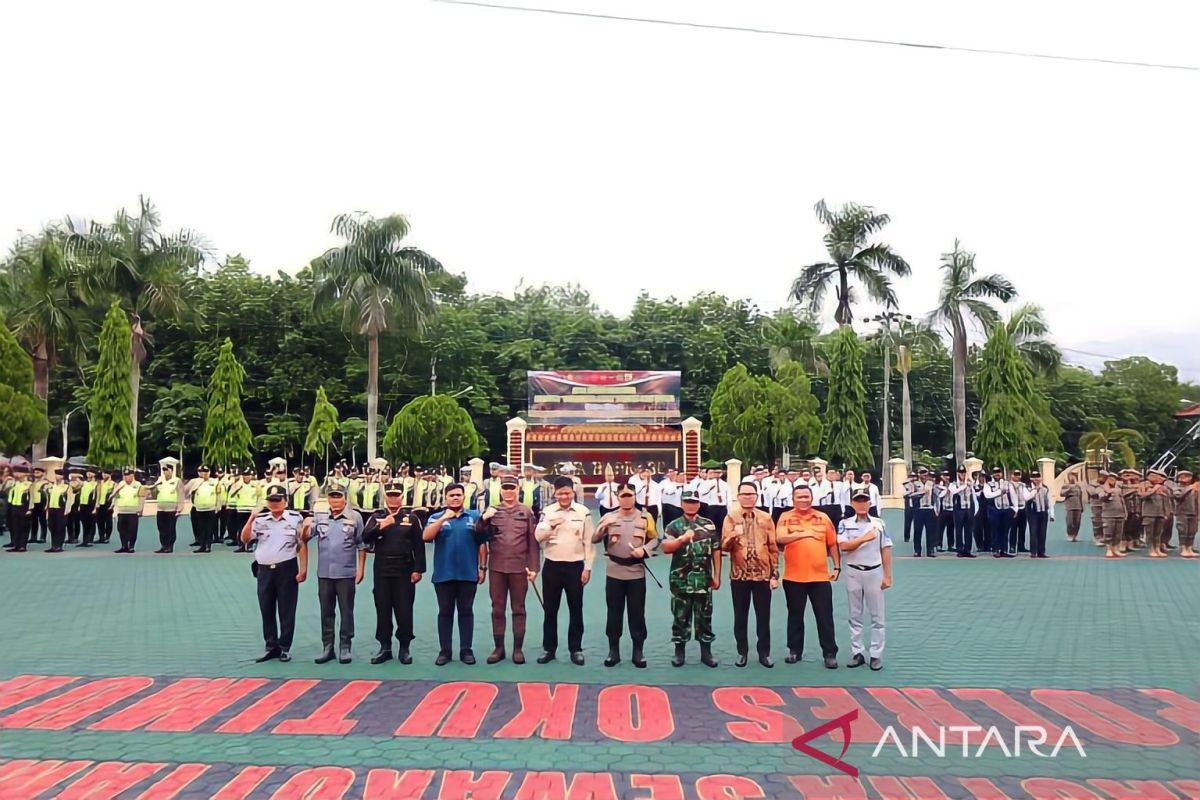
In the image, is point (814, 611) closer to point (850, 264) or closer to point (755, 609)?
point (755, 609)

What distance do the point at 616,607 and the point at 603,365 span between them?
4291 cm

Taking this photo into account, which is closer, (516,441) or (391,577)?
(391,577)

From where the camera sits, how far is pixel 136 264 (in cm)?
3606

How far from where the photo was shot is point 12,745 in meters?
5.93

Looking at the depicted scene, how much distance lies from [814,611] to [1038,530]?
34.5 ft

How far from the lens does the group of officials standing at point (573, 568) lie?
8.14 meters

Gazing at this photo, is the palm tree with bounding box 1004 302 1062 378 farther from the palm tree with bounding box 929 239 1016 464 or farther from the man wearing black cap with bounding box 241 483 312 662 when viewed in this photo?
the man wearing black cap with bounding box 241 483 312 662

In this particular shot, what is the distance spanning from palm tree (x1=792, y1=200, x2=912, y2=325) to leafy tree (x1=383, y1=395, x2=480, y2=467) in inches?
647

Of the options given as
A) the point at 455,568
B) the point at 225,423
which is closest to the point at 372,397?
the point at 225,423

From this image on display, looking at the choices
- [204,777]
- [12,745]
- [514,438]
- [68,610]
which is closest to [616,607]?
[204,777]

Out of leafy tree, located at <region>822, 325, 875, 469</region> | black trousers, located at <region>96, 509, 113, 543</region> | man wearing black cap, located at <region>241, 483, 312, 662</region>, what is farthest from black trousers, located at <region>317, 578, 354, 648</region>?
leafy tree, located at <region>822, 325, 875, 469</region>

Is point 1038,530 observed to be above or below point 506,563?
below

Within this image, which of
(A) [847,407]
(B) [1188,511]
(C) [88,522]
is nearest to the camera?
(B) [1188,511]

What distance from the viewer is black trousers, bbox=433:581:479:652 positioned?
825 centimetres
